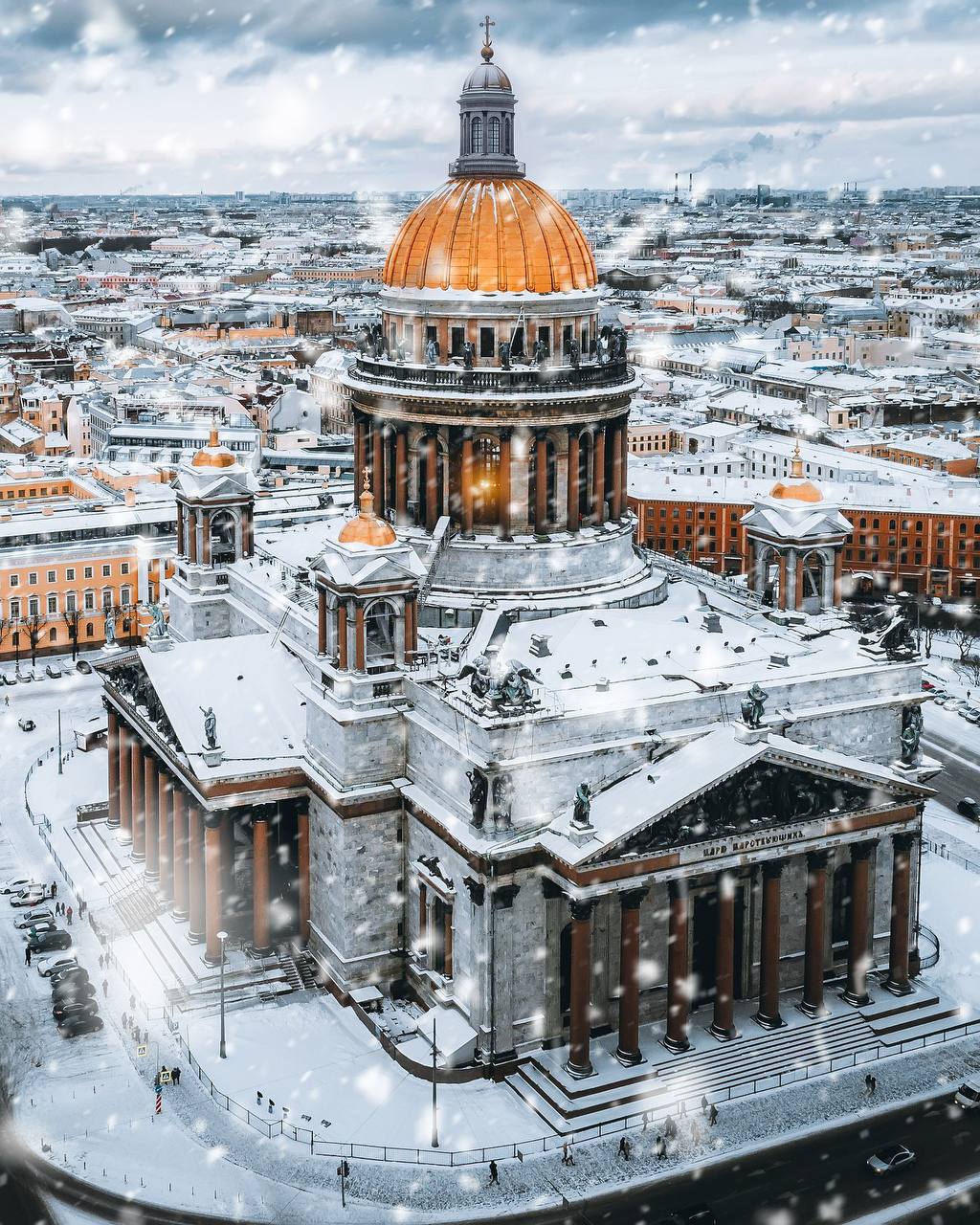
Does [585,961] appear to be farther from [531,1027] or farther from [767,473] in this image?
[767,473]

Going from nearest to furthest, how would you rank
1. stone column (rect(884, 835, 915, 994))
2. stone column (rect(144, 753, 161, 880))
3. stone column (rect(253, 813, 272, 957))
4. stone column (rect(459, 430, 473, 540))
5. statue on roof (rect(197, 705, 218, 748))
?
1. stone column (rect(884, 835, 915, 994))
2. statue on roof (rect(197, 705, 218, 748))
3. stone column (rect(253, 813, 272, 957))
4. stone column (rect(459, 430, 473, 540))
5. stone column (rect(144, 753, 161, 880))

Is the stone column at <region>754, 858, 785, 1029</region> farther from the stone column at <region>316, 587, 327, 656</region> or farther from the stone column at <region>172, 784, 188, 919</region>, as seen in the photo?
the stone column at <region>172, 784, 188, 919</region>

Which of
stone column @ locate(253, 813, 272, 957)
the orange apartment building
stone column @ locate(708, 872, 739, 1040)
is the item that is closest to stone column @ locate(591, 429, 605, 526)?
stone column @ locate(253, 813, 272, 957)

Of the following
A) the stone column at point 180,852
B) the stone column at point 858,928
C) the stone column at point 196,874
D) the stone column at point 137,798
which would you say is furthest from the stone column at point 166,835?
the stone column at point 858,928

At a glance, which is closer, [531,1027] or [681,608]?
[531,1027]

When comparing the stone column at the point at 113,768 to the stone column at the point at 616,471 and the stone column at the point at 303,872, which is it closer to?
the stone column at the point at 303,872

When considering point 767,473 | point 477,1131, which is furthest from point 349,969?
point 767,473
